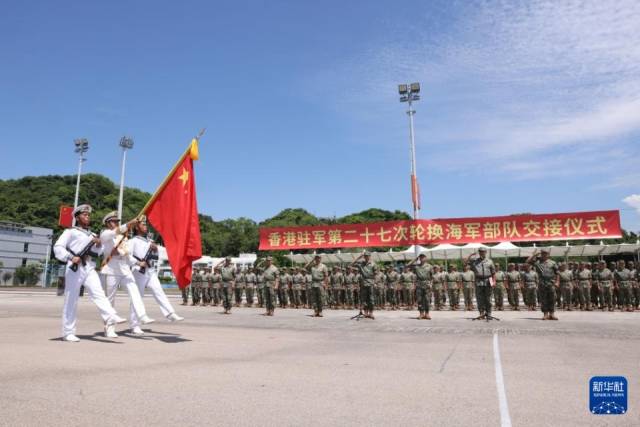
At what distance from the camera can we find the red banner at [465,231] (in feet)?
67.4

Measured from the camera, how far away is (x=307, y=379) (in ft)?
16.4

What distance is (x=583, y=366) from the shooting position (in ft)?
19.3

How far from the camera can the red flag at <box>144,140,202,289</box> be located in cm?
877

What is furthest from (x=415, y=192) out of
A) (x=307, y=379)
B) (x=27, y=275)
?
(x=27, y=275)

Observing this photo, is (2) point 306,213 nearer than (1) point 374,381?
No

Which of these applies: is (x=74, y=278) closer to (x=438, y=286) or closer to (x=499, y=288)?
(x=438, y=286)

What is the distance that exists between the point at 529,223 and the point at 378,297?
8116 mm

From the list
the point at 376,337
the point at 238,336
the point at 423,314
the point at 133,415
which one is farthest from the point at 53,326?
the point at 423,314

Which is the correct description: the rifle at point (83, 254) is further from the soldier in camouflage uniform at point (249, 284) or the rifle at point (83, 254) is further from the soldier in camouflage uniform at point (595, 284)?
the soldier in camouflage uniform at point (595, 284)

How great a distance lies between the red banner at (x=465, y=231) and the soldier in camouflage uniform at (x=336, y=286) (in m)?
3.61

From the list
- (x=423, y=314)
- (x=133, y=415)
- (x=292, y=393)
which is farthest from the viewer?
(x=423, y=314)

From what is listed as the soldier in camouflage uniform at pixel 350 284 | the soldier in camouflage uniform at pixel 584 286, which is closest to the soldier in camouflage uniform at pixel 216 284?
the soldier in camouflage uniform at pixel 350 284

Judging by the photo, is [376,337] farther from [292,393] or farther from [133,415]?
[133,415]

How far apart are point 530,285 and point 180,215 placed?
14.1m
